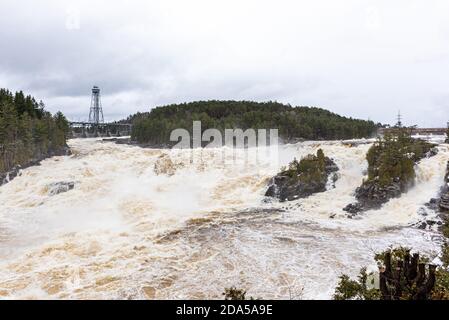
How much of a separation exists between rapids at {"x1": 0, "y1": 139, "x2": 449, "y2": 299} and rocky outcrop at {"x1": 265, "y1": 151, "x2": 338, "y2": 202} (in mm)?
862

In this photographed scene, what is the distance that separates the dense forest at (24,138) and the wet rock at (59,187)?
31.5 feet

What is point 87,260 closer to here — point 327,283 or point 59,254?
point 59,254

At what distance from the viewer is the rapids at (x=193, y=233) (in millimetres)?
15789

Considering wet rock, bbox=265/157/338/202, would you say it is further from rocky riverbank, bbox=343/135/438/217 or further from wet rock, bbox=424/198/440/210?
wet rock, bbox=424/198/440/210

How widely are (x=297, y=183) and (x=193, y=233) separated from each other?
11185 mm

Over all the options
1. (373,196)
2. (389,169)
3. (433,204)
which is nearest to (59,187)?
(373,196)

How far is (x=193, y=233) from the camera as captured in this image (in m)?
22.0

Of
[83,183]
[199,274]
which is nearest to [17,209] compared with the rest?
[83,183]

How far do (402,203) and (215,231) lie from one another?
12.4 meters

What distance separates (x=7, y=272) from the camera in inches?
682

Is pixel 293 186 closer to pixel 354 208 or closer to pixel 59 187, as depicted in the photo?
pixel 354 208

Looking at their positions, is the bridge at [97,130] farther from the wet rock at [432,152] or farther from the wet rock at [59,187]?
the wet rock at [432,152]

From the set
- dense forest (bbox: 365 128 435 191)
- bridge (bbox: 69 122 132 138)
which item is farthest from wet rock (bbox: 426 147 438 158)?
bridge (bbox: 69 122 132 138)

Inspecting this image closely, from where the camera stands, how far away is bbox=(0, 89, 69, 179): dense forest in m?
44.4
